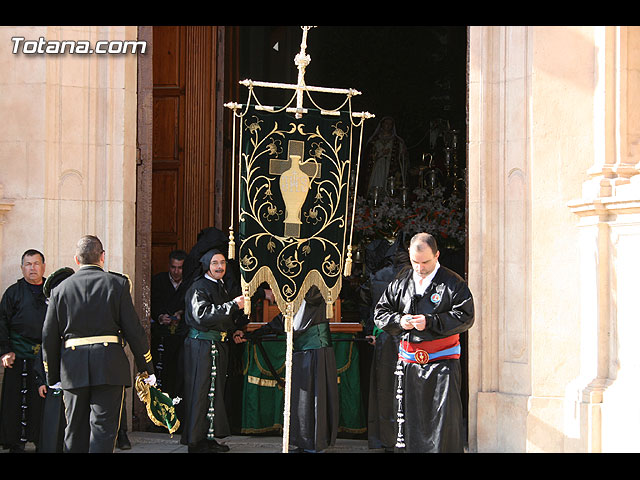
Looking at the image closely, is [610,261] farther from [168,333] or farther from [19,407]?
[19,407]

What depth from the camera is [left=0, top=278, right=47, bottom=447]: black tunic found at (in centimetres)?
759

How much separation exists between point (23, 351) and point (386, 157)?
19.6 ft

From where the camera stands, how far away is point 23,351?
7633 mm

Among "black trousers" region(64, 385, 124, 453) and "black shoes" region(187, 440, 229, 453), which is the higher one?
"black trousers" region(64, 385, 124, 453)

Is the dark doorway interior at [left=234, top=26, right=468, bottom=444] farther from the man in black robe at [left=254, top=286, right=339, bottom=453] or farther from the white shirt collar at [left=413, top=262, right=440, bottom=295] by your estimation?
the white shirt collar at [left=413, top=262, right=440, bottom=295]

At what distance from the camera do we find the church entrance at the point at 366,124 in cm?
1058

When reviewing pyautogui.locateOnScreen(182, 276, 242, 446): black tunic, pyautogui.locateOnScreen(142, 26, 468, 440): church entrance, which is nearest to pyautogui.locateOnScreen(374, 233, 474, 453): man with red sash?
pyautogui.locateOnScreen(182, 276, 242, 446): black tunic

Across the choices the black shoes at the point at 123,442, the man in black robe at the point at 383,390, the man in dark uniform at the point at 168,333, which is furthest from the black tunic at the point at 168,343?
the man in black robe at the point at 383,390

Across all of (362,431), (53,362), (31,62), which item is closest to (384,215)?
(362,431)

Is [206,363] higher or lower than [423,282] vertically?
lower

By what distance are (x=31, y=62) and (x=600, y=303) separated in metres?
5.10

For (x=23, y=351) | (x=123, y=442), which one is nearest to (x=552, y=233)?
(x=123, y=442)

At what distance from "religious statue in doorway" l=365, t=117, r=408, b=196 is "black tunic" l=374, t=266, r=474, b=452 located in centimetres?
519

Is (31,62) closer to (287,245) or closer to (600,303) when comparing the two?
(287,245)
